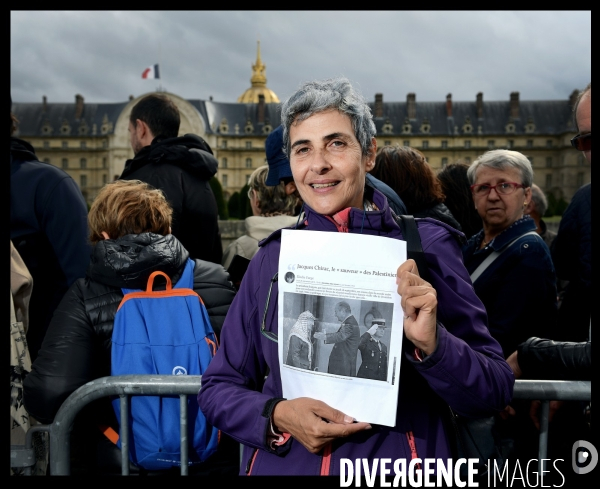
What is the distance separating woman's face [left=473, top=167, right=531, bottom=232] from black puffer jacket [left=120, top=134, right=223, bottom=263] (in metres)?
1.62

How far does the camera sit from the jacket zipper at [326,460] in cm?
156

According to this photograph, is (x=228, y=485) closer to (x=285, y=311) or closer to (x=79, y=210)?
(x=285, y=311)

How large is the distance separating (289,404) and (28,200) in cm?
211

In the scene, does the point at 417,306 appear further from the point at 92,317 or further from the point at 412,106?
the point at 412,106

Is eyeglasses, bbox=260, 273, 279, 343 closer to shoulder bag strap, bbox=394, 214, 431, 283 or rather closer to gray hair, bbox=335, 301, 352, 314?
gray hair, bbox=335, 301, 352, 314

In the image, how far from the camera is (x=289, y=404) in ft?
5.04

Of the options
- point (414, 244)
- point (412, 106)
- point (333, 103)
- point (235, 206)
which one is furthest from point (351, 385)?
point (412, 106)

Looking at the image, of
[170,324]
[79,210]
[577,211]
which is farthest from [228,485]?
[577,211]

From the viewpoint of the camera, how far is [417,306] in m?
1.43

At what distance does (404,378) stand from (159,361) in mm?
1043

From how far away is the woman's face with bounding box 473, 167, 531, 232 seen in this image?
3051mm

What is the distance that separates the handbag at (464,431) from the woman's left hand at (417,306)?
10cm

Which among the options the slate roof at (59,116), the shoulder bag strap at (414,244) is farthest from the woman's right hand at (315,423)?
the slate roof at (59,116)

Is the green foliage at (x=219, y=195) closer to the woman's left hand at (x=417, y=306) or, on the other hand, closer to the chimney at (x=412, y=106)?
the woman's left hand at (x=417, y=306)
